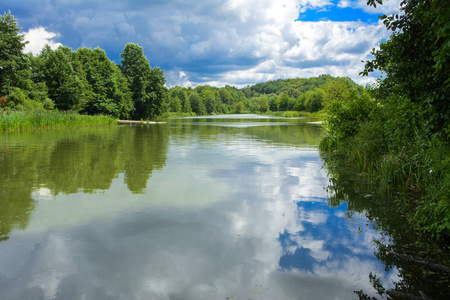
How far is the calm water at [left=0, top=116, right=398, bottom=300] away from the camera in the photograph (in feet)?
12.3

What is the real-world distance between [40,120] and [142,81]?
27.8m

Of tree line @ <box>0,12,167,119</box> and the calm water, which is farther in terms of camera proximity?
tree line @ <box>0,12,167,119</box>

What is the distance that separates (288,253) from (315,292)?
1.00m

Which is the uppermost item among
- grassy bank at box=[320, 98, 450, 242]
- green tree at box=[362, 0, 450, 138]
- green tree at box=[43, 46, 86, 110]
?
green tree at box=[43, 46, 86, 110]

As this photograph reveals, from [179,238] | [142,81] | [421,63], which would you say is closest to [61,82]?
[142,81]

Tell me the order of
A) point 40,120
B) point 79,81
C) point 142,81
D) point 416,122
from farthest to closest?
point 142,81 → point 79,81 → point 40,120 → point 416,122

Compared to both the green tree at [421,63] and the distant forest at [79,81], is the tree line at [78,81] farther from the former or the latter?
the green tree at [421,63]

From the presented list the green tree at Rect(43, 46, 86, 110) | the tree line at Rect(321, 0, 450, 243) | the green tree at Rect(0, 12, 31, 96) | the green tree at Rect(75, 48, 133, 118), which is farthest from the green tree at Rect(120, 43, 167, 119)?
the tree line at Rect(321, 0, 450, 243)

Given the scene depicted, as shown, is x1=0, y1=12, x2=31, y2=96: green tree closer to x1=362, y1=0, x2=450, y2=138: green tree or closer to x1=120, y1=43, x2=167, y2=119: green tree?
x1=120, y1=43, x2=167, y2=119: green tree

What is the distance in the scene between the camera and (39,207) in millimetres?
6555

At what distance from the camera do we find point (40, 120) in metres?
30.8

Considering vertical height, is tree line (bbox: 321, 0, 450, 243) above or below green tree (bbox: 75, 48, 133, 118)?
below

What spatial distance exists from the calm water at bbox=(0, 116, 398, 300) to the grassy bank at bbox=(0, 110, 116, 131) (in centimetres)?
2066

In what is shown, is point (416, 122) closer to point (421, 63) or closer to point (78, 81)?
point (421, 63)
